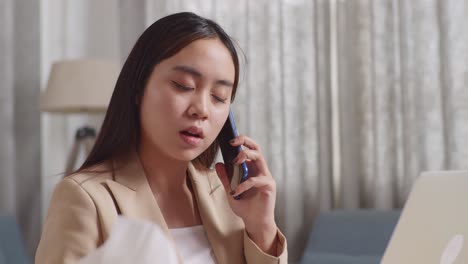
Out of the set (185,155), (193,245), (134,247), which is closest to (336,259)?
(193,245)

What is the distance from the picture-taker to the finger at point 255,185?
1026 millimetres

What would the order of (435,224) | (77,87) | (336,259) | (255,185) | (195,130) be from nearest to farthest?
(435,224) → (195,130) → (255,185) → (336,259) → (77,87)

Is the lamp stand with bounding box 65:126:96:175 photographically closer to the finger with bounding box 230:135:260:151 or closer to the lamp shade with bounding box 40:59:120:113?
the lamp shade with bounding box 40:59:120:113

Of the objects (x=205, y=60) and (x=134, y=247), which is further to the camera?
(x=205, y=60)

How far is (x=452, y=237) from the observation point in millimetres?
694

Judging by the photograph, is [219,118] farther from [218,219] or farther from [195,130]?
[218,219]

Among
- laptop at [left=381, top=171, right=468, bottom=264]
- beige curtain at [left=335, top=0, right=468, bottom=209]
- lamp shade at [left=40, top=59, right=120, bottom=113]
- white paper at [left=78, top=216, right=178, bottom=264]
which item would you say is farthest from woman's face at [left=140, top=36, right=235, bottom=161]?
lamp shade at [left=40, top=59, right=120, bottom=113]

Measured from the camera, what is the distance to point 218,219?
1065 mm

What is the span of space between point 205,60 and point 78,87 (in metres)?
2.42

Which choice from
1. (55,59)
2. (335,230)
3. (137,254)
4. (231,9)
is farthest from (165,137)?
(55,59)

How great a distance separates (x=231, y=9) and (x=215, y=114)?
2.59m

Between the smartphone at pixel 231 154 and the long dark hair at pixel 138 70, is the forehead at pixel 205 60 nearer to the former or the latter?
the long dark hair at pixel 138 70

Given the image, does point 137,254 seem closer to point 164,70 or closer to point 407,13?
point 164,70

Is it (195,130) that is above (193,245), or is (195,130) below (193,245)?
above
